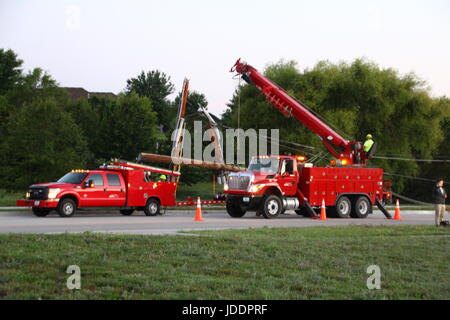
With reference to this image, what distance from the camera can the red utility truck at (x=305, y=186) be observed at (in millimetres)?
26750

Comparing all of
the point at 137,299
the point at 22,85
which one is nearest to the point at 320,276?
the point at 137,299

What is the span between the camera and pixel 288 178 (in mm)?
27328

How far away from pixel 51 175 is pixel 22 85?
182 feet

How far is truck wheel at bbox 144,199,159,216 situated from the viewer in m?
27.8

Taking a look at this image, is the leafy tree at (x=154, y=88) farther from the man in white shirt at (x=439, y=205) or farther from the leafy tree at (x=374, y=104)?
the man in white shirt at (x=439, y=205)

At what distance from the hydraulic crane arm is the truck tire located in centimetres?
791

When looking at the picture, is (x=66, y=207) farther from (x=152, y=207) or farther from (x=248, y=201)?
(x=248, y=201)

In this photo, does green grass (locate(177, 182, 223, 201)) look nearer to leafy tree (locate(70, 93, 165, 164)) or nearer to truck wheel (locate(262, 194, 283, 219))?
leafy tree (locate(70, 93, 165, 164))

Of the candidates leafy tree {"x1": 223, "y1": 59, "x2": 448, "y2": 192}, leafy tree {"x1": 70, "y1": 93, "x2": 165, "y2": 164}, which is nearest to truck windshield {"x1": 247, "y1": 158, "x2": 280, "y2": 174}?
Result: leafy tree {"x1": 223, "y1": 59, "x2": 448, "y2": 192}

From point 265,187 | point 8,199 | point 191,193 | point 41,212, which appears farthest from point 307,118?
point 191,193

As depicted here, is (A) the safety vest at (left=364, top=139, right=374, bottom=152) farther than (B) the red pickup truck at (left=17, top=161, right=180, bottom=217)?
Yes

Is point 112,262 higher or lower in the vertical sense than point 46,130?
lower

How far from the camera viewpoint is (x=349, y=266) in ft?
36.5

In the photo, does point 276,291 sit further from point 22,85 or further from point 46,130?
point 22,85
